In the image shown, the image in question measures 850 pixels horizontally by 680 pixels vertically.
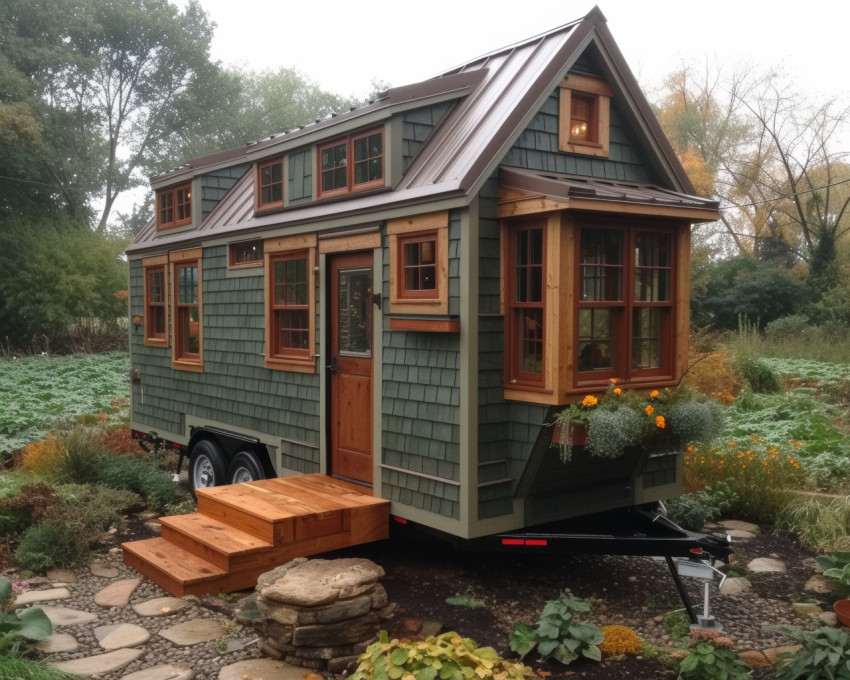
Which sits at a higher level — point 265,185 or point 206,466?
point 265,185

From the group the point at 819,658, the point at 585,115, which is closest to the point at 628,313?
the point at 585,115

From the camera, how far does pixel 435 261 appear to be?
222 inches

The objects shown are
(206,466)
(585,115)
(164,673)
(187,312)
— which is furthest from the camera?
(187,312)

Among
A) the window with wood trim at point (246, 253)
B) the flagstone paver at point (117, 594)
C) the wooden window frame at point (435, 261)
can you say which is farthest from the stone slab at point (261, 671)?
the window with wood trim at point (246, 253)

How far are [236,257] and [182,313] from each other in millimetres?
1527

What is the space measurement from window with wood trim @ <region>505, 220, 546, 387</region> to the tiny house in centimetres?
1

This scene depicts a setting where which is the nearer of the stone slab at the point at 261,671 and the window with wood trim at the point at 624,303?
the stone slab at the point at 261,671

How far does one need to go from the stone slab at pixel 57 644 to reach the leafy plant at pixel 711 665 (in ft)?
11.9

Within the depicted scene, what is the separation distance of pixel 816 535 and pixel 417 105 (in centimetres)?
495

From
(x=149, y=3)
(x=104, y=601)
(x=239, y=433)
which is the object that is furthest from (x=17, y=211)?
(x=104, y=601)

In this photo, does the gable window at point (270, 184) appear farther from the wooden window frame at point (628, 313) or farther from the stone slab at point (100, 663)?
the stone slab at point (100, 663)

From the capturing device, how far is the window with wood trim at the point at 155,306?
384 inches

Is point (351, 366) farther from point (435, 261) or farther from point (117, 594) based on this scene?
point (117, 594)

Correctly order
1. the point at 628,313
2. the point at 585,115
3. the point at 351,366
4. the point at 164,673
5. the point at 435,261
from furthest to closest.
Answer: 1. the point at 351,366
2. the point at 585,115
3. the point at 435,261
4. the point at 628,313
5. the point at 164,673
